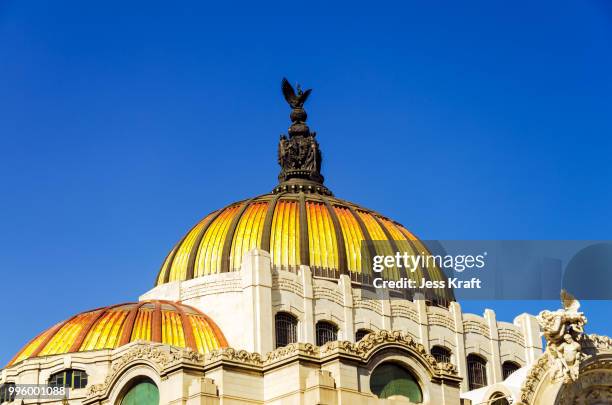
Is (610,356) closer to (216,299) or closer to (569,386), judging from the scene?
(569,386)

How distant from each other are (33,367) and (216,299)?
1261 centimetres

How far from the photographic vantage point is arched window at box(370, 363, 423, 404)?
2542 inches

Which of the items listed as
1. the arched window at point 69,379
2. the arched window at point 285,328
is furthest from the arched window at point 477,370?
the arched window at point 69,379

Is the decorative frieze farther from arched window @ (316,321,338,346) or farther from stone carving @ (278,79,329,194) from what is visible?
stone carving @ (278,79,329,194)

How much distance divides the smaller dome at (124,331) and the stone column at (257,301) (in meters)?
1.81

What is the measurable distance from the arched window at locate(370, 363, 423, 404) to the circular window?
417 inches

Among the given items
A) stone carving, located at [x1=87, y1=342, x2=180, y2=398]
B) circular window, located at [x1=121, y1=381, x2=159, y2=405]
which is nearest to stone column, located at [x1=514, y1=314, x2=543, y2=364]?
stone carving, located at [x1=87, y1=342, x2=180, y2=398]

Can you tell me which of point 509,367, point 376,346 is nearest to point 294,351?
point 376,346

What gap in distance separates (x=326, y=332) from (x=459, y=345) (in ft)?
32.3

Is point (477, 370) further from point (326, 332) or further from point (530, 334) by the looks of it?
point (326, 332)

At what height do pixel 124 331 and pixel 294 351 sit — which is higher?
pixel 124 331

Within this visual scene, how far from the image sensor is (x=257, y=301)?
76875mm

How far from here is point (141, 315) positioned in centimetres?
7575

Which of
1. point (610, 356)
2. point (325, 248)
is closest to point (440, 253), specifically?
point (325, 248)
